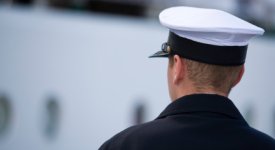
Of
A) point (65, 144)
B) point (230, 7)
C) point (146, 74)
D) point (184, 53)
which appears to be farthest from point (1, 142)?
point (184, 53)

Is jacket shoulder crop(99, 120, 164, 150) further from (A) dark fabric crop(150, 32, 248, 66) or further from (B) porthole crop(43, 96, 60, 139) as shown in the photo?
(B) porthole crop(43, 96, 60, 139)

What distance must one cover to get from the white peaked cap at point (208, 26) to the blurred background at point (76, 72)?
6829 millimetres

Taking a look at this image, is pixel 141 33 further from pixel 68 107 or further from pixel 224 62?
pixel 224 62

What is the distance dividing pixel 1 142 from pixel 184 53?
273 inches

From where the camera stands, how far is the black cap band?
216 cm

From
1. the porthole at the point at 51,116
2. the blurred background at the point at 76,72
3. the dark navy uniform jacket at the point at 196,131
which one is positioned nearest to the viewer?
the dark navy uniform jacket at the point at 196,131

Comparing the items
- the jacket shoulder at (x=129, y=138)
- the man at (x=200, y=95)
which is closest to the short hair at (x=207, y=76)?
the man at (x=200, y=95)

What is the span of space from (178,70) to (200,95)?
9 cm

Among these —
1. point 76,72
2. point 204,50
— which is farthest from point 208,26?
point 76,72

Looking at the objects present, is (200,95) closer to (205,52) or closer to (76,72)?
(205,52)

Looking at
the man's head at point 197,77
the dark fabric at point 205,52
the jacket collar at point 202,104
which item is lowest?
the jacket collar at point 202,104

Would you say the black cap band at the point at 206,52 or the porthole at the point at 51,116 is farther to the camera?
the porthole at the point at 51,116

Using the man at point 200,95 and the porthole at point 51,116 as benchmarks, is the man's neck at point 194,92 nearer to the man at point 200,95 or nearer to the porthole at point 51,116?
the man at point 200,95

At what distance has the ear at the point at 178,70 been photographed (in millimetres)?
2137
